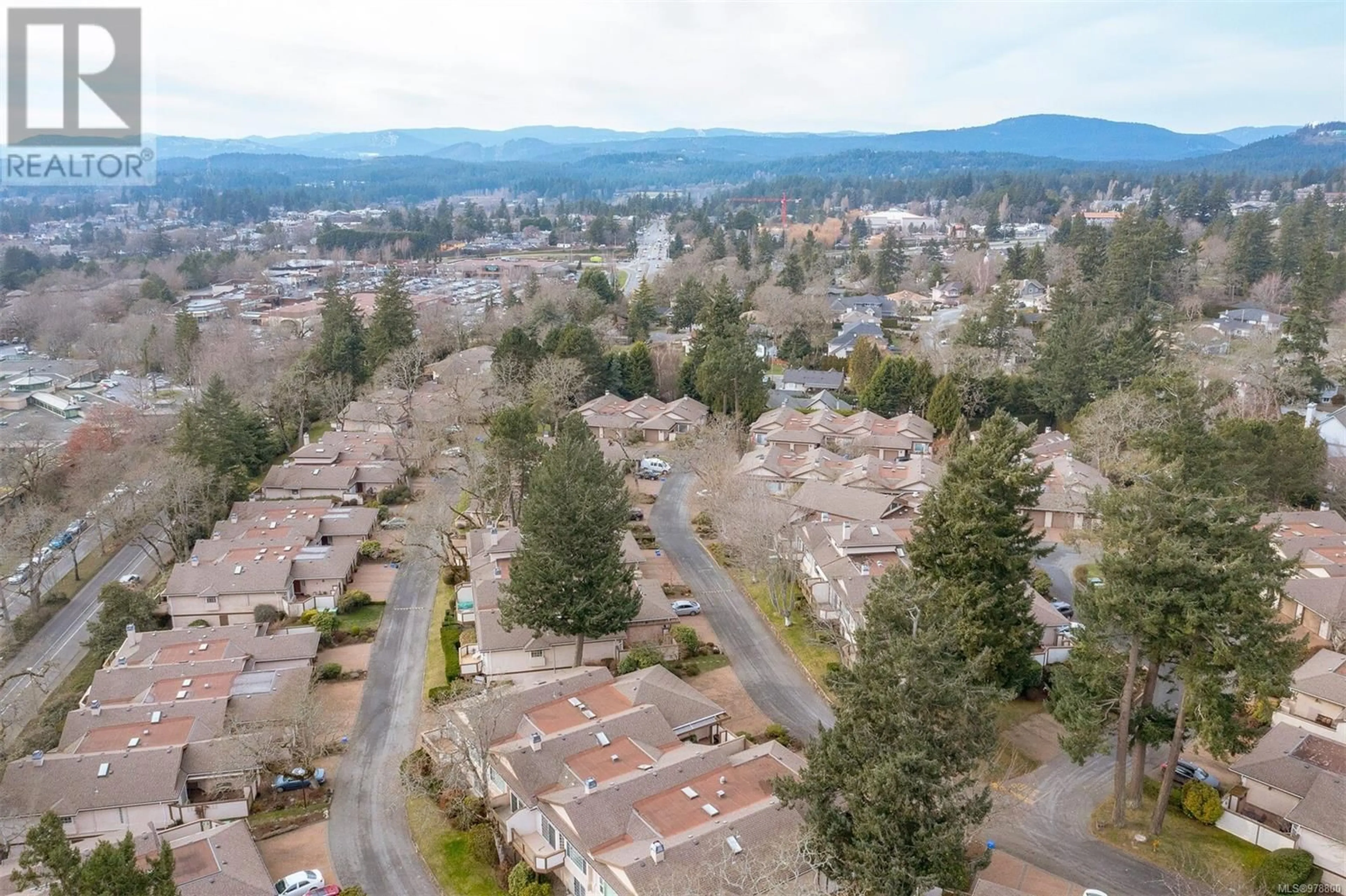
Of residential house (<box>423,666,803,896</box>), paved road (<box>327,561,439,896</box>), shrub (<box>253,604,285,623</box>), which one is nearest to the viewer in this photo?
residential house (<box>423,666,803,896</box>)

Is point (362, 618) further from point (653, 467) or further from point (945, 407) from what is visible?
point (945, 407)

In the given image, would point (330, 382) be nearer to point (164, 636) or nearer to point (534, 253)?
point (164, 636)

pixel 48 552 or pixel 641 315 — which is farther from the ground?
pixel 641 315

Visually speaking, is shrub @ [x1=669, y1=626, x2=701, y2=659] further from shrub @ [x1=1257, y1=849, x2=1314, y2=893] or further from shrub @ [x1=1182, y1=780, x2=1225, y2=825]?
shrub @ [x1=1257, y1=849, x2=1314, y2=893]

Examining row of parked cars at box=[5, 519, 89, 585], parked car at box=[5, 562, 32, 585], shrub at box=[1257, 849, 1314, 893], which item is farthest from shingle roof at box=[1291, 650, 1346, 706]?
parked car at box=[5, 562, 32, 585]

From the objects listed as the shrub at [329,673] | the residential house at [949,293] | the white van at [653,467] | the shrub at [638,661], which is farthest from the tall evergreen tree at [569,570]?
the residential house at [949,293]

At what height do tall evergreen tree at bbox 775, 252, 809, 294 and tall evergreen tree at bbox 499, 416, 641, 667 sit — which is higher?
tall evergreen tree at bbox 775, 252, 809, 294

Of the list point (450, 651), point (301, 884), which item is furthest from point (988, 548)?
point (301, 884)
